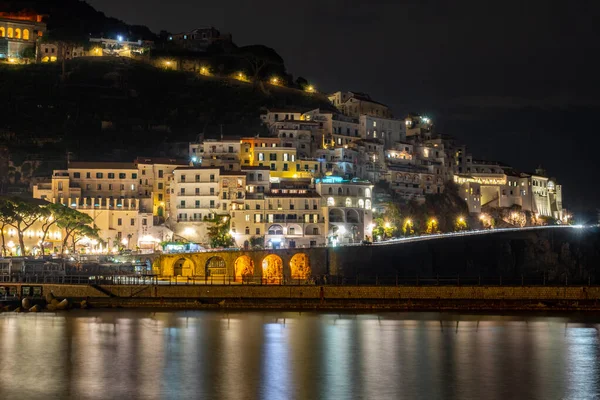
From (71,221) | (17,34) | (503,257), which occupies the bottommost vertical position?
(503,257)

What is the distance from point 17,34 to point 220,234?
3033 inches

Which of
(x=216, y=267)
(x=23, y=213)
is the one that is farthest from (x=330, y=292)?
(x=23, y=213)

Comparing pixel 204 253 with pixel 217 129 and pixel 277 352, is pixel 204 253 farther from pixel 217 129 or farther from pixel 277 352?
pixel 217 129

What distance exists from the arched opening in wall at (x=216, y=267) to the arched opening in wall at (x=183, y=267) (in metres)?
1.69

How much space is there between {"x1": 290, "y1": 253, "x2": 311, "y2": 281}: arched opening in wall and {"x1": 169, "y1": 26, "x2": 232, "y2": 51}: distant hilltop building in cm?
8303

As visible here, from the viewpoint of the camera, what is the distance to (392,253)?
246 ft

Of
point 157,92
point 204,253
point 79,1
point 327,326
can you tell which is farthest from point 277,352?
point 79,1

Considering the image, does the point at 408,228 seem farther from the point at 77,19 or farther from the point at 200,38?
the point at 77,19

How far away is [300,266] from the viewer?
7169cm

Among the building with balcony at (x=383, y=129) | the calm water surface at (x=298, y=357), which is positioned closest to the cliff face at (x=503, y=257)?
the building with balcony at (x=383, y=129)

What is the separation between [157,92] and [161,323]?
8361 cm

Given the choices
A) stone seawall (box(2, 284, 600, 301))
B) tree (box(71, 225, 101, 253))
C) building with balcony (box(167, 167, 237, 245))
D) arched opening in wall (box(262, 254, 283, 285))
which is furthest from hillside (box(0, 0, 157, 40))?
stone seawall (box(2, 284, 600, 301))

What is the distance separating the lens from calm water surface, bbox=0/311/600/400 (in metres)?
28.8

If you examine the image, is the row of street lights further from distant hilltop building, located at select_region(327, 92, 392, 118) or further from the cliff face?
the cliff face
